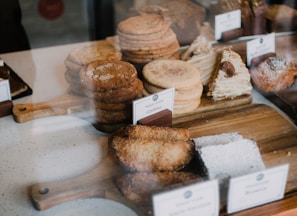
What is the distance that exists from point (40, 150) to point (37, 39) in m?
1.05

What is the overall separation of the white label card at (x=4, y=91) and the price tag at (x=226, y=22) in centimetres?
98

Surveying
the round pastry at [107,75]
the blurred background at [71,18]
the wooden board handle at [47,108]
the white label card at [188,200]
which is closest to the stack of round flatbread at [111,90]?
the round pastry at [107,75]

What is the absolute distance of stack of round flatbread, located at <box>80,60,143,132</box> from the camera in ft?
4.60

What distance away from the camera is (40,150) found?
1392mm

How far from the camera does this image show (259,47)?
1.80 metres

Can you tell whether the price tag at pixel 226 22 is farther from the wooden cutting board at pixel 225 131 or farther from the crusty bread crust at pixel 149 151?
the crusty bread crust at pixel 149 151

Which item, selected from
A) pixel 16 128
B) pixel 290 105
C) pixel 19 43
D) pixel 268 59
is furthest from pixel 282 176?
pixel 19 43

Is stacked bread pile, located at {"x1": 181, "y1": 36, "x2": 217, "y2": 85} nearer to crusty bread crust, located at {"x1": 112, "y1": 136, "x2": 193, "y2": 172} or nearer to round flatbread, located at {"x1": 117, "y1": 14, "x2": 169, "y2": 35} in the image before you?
round flatbread, located at {"x1": 117, "y1": 14, "x2": 169, "y2": 35}

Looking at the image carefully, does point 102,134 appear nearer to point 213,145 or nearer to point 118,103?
point 118,103

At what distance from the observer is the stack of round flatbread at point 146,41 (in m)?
1.60

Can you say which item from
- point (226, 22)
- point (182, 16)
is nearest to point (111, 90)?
point (182, 16)

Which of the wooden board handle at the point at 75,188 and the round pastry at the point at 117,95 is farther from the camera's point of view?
the round pastry at the point at 117,95

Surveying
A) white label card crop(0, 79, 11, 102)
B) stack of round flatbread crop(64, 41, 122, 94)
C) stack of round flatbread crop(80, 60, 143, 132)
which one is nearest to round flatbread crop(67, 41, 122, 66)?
stack of round flatbread crop(64, 41, 122, 94)

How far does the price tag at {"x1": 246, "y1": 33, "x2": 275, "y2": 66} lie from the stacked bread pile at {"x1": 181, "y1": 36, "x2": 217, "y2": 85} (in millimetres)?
158
